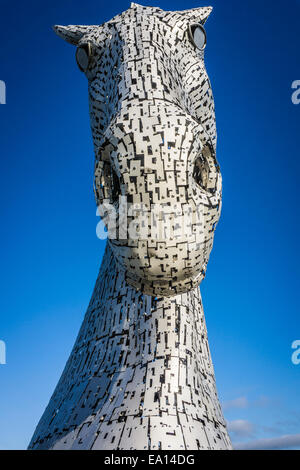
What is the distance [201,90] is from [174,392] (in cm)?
160

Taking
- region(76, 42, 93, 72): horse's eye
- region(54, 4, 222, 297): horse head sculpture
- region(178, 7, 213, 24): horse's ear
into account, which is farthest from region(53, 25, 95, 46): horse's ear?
region(54, 4, 222, 297): horse head sculpture

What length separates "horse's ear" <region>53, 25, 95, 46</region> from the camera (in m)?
3.07

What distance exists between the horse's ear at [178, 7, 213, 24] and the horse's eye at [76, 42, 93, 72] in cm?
58

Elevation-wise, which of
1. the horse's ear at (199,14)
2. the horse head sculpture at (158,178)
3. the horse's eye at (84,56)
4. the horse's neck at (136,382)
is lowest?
the horse's neck at (136,382)

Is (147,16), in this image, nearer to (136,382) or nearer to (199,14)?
(199,14)

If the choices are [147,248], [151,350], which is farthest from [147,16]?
[151,350]

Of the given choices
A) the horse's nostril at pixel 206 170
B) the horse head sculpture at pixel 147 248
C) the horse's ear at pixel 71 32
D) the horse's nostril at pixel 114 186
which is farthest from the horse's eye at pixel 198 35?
the horse's nostril at pixel 114 186

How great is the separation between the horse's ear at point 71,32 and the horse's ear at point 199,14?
616mm

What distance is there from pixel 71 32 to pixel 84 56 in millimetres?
501

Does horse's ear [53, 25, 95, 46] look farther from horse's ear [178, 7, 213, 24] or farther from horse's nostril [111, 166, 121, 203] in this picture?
horse's nostril [111, 166, 121, 203]

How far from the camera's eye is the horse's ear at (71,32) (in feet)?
10.1

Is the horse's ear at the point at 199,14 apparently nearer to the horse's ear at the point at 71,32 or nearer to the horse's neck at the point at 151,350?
the horse's ear at the point at 71,32

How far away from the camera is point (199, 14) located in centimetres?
296
